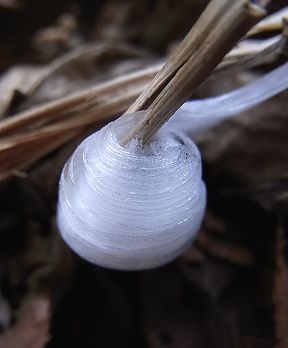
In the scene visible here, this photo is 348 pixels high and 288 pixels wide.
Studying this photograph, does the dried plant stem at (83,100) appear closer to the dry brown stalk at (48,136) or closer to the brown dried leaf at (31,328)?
the dry brown stalk at (48,136)

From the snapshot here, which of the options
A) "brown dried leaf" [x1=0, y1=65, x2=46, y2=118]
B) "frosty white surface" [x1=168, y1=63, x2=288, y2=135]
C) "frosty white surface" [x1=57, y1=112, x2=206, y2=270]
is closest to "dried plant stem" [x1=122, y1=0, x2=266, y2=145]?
"frosty white surface" [x1=57, y1=112, x2=206, y2=270]

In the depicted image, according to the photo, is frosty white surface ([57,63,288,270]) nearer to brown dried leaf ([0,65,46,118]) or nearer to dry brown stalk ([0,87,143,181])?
dry brown stalk ([0,87,143,181])

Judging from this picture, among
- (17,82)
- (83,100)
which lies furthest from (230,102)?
(17,82)

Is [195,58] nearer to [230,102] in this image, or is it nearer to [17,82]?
[230,102]

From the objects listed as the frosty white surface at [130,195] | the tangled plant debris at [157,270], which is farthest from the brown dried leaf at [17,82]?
the frosty white surface at [130,195]

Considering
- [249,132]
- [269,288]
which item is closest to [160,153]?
[249,132]
